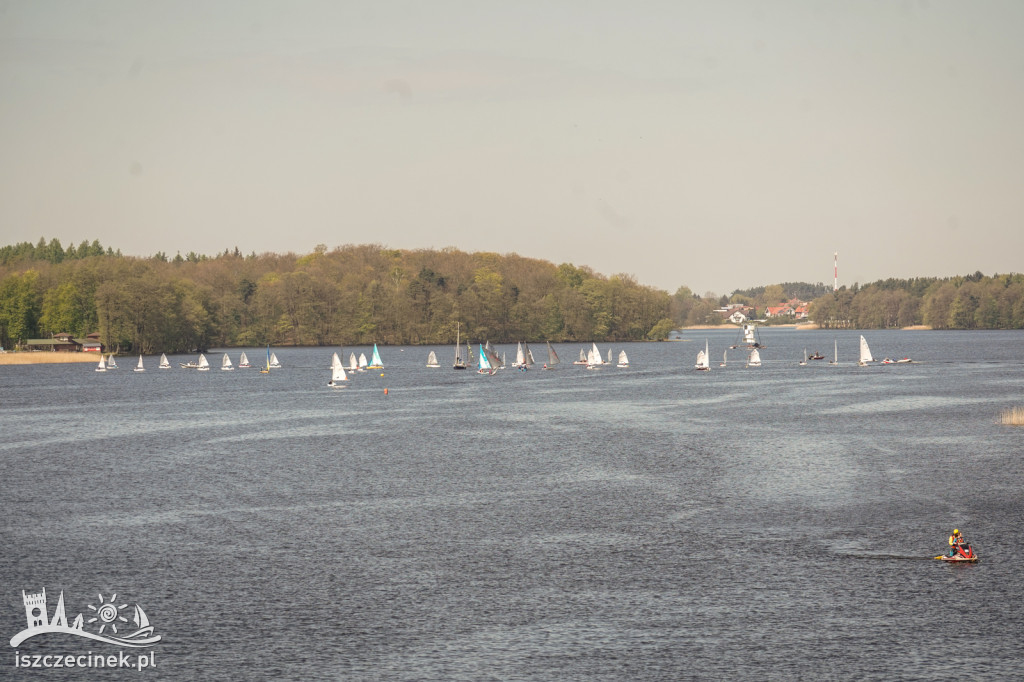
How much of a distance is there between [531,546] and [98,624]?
1624 cm

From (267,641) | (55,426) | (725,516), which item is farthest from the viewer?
(55,426)

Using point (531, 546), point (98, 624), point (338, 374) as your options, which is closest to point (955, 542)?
point (531, 546)

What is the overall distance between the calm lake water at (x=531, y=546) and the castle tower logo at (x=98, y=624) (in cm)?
41

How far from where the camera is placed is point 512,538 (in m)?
41.6

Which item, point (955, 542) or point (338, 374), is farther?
point (338, 374)

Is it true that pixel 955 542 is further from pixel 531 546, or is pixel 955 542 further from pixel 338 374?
pixel 338 374

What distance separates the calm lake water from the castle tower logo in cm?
41

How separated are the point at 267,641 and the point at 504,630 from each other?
657cm

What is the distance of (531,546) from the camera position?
131 ft

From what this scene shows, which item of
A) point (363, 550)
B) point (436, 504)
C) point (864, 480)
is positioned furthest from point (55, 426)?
point (864, 480)

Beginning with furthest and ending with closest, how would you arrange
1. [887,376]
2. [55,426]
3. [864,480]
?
[887,376] → [55,426] → [864,480]

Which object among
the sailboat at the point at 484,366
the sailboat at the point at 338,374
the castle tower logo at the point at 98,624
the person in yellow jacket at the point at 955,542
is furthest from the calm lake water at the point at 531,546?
the sailboat at the point at 484,366

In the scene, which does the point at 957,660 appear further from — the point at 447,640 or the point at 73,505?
the point at 73,505

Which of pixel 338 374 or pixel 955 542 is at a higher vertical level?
pixel 338 374
